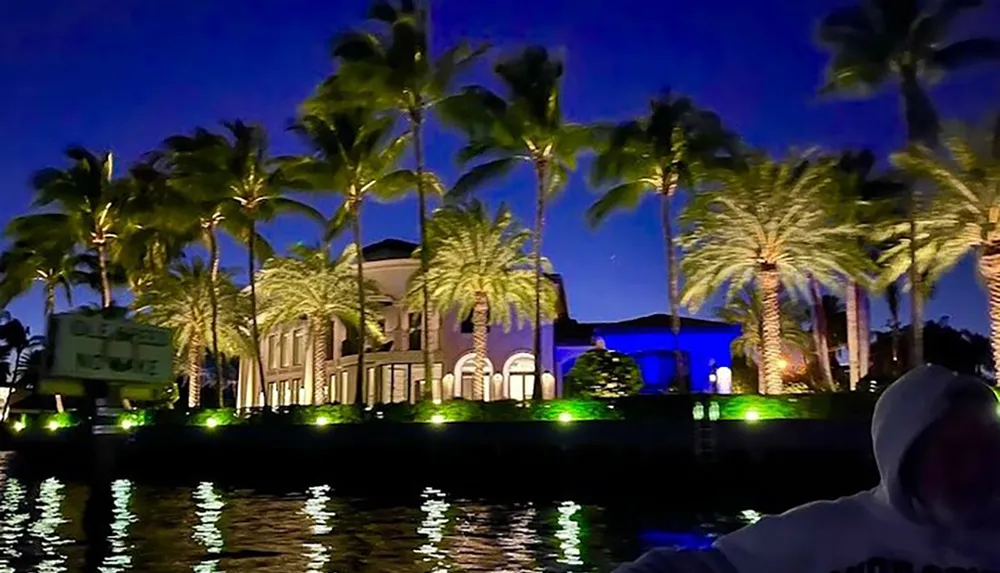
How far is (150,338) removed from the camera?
37.0 meters

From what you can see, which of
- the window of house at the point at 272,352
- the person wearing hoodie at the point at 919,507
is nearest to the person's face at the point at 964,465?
the person wearing hoodie at the point at 919,507

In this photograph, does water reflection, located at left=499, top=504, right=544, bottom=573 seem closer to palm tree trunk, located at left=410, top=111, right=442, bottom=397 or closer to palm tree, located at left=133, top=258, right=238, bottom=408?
palm tree trunk, located at left=410, top=111, right=442, bottom=397

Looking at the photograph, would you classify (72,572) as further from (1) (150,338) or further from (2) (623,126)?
(2) (623,126)

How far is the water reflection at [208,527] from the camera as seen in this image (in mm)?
13353

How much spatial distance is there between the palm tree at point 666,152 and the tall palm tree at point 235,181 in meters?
14.4

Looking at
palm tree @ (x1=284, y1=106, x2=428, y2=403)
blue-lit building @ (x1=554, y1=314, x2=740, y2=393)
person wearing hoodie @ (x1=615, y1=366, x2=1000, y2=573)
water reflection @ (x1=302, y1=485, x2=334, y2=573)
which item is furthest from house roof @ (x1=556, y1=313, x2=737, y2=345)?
person wearing hoodie @ (x1=615, y1=366, x2=1000, y2=573)

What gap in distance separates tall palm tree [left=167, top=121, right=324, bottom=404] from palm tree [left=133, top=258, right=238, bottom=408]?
22.3 ft

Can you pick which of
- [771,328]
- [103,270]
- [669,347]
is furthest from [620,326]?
[103,270]

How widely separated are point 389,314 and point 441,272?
7.86 metres

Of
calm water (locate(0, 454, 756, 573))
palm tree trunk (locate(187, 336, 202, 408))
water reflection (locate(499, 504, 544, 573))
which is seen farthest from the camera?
palm tree trunk (locate(187, 336, 202, 408))

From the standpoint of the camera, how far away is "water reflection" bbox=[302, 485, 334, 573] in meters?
13.5

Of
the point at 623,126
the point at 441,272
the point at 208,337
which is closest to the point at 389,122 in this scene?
the point at 441,272

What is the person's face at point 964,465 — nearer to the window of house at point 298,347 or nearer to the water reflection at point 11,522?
the water reflection at point 11,522

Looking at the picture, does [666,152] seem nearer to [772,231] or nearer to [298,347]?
[772,231]
